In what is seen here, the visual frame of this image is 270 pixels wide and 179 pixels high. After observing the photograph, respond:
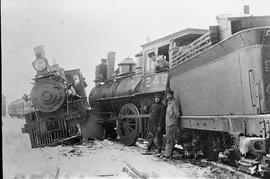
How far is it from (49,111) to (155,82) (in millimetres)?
3720

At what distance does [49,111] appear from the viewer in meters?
10.6

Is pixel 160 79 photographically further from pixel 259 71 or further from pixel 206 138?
pixel 259 71

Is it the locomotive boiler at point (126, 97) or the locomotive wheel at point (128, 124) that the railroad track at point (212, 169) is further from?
the locomotive wheel at point (128, 124)

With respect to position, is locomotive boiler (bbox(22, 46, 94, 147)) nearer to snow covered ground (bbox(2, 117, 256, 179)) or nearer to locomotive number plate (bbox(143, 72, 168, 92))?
snow covered ground (bbox(2, 117, 256, 179))

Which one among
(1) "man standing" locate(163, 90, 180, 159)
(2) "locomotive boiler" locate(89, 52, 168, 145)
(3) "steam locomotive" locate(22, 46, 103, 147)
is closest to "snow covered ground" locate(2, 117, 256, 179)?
(1) "man standing" locate(163, 90, 180, 159)

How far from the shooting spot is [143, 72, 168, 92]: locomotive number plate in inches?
334

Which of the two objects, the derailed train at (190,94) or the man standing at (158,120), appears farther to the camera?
the man standing at (158,120)

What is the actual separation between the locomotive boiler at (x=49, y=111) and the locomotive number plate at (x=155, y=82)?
9.45ft

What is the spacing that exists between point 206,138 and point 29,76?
5868 millimetres

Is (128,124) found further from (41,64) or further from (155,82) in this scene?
(41,64)

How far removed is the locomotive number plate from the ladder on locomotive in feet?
1.68

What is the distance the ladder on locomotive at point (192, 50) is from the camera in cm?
607

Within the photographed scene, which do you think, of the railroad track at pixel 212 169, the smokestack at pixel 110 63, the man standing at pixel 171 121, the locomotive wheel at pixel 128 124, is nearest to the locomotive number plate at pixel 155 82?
the man standing at pixel 171 121

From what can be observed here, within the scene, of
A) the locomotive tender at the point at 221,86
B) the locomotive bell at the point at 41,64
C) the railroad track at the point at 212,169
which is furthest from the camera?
the locomotive bell at the point at 41,64
